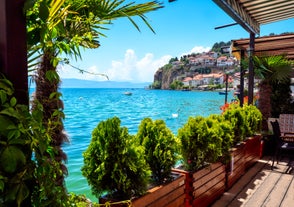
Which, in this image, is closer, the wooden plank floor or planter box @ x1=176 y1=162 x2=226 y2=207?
planter box @ x1=176 y1=162 x2=226 y2=207

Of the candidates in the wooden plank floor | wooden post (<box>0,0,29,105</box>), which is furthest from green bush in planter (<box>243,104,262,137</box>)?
wooden post (<box>0,0,29,105</box>)

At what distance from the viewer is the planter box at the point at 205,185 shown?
2686 mm

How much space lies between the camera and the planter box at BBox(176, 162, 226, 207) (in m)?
2.69

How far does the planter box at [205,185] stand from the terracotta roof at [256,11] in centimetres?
197

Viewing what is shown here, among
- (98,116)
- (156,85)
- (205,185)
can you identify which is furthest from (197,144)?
(156,85)

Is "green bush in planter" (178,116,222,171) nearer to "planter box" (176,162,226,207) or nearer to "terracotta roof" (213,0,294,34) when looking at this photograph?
"planter box" (176,162,226,207)

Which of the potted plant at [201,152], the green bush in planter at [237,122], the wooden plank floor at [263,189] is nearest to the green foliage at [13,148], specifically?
the potted plant at [201,152]

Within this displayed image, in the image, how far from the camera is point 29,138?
879 mm

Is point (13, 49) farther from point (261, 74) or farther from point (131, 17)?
point (261, 74)

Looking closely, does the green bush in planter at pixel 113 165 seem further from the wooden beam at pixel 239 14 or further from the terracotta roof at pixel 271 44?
the terracotta roof at pixel 271 44

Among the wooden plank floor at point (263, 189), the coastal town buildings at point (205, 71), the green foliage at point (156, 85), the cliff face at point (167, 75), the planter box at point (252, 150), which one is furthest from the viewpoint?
the green foliage at point (156, 85)

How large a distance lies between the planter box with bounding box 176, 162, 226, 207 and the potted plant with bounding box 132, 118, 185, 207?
14 cm

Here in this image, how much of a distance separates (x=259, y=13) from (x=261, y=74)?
2085 mm

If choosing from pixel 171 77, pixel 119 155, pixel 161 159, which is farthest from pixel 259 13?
pixel 171 77
